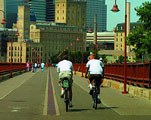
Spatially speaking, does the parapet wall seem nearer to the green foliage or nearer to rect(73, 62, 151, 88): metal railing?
rect(73, 62, 151, 88): metal railing

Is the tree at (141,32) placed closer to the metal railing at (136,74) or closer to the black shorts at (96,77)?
the metal railing at (136,74)

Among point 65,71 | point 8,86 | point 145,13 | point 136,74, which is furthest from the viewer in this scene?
point 8,86

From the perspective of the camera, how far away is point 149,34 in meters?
21.2

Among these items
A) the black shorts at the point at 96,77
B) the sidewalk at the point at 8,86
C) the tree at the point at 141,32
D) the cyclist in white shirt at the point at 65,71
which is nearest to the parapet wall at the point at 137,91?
the tree at the point at 141,32

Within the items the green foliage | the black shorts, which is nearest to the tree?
the green foliage

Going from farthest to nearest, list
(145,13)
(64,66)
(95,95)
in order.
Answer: (145,13), (95,95), (64,66)

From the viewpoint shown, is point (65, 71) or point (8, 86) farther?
point (8, 86)

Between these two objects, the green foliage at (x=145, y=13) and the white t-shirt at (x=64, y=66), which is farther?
the green foliage at (x=145, y=13)

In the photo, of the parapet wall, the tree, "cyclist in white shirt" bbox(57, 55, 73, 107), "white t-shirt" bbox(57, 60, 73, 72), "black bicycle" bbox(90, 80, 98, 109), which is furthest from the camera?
the tree

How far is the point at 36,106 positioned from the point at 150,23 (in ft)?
24.8

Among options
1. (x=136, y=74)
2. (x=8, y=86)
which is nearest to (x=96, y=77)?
(x=136, y=74)

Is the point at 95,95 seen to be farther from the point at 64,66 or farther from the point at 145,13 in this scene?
the point at 145,13

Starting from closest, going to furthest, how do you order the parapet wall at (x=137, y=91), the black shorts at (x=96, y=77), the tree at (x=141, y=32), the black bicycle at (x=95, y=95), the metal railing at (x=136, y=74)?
the black bicycle at (x=95, y=95), the black shorts at (x=96, y=77), the parapet wall at (x=137, y=91), the tree at (x=141, y=32), the metal railing at (x=136, y=74)

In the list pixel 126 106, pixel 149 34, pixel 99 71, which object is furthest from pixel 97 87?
pixel 149 34
